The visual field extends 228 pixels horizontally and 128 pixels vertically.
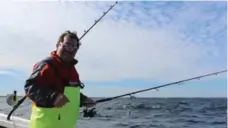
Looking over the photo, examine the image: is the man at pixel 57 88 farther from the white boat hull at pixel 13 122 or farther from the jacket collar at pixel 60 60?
the white boat hull at pixel 13 122

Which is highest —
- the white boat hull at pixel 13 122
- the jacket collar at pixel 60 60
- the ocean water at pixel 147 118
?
the ocean water at pixel 147 118

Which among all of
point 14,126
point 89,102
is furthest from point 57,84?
point 14,126

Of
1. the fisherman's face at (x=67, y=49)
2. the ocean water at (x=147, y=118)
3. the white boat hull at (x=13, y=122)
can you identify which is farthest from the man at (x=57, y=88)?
the ocean water at (x=147, y=118)

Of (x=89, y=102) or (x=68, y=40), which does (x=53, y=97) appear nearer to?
(x=68, y=40)

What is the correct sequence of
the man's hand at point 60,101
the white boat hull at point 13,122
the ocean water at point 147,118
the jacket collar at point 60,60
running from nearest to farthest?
the man's hand at point 60,101 < the jacket collar at point 60,60 < the white boat hull at point 13,122 < the ocean water at point 147,118

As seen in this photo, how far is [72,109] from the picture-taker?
2.43 metres

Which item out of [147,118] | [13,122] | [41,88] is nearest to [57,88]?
[41,88]

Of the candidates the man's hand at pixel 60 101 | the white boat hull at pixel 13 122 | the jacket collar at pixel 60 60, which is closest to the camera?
the man's hand at pixel 60 101

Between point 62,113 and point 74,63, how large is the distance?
33 cm

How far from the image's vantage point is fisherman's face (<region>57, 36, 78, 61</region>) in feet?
7.95

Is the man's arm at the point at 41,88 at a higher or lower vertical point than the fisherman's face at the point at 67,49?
lower

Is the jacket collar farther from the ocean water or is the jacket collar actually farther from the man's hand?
the ocean water

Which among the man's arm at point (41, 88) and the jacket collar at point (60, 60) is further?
the jacket collar at point (60, 60)

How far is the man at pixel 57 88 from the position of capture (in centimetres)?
229
